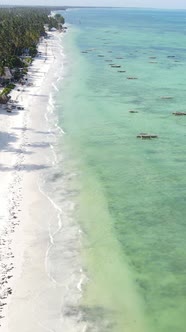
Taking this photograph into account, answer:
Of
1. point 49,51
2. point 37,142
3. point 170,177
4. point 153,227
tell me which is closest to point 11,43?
point 49,51

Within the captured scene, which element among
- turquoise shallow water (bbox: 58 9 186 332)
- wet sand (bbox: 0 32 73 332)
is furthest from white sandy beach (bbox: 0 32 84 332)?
turquoise shallow water (bbox: 58 9 186 332)

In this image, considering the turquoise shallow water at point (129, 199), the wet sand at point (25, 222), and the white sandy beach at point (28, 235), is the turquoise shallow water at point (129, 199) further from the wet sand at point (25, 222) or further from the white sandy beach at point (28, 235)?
the wet sand at point (25, 222)

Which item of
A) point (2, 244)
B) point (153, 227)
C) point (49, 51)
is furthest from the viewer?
point (49, 51)

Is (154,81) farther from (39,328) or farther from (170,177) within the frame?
(39,328)

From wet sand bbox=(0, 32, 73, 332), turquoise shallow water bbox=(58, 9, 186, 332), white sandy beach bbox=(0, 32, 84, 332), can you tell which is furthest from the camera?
turquoise shallow water bbox=(58, 9, 186, 332)

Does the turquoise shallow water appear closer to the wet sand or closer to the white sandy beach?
the white sandy beach

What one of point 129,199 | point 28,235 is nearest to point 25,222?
point 28,235
